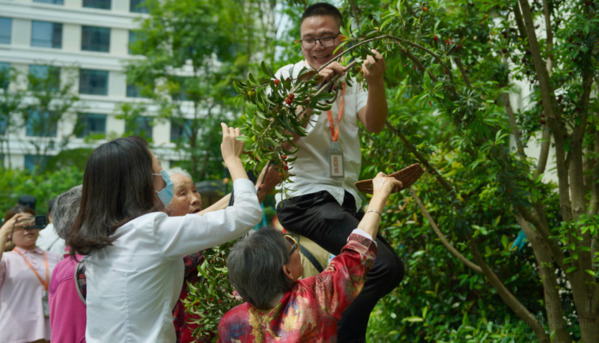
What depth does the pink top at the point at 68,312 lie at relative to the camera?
11.5ft

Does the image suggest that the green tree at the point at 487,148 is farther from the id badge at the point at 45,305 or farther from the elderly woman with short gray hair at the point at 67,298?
the id badge at the point at 45,305

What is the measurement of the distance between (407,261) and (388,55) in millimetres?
3001

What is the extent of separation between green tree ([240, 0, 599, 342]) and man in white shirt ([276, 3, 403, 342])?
254 millimetres

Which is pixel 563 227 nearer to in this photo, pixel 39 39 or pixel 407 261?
pixel 407 261

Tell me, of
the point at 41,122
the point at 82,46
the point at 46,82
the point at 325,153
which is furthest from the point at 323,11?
the point at 82,46

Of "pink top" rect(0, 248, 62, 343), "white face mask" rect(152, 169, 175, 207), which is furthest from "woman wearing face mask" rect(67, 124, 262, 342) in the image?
"pink top" rect(0, 248, 62, 343)

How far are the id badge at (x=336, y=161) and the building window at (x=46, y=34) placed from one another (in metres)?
37.5

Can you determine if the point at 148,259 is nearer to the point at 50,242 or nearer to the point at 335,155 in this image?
the point at 335,155

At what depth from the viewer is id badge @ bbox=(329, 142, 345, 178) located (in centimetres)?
351

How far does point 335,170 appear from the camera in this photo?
3.51 metres

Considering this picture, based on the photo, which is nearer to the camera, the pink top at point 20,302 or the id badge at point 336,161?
the id badge at point 336,161

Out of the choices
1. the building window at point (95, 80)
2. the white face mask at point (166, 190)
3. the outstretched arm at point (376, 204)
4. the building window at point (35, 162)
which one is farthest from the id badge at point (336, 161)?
the building window at point (95, 80)

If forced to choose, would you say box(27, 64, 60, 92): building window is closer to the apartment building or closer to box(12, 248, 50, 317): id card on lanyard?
the apartment building

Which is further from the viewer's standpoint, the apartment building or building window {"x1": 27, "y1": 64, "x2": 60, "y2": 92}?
the apartment building
